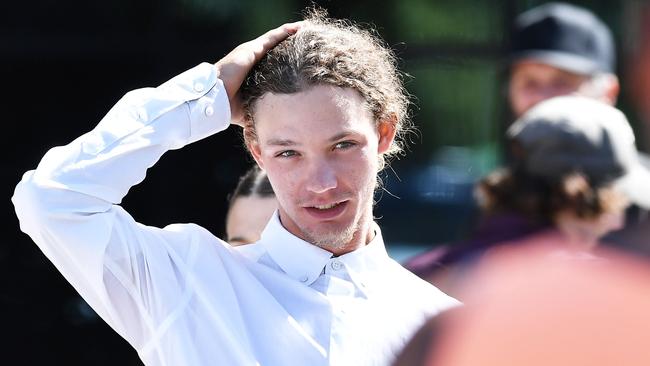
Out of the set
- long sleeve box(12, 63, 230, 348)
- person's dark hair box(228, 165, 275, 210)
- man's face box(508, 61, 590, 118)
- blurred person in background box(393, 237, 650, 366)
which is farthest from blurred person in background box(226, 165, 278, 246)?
blurred person in background box(393, 237, 650, 366)

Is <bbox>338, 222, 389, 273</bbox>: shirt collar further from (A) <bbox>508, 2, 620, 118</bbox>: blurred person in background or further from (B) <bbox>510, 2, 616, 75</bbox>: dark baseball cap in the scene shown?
(B) <bbox>510, 2, 616, 75</bbox>: dark baseball cap

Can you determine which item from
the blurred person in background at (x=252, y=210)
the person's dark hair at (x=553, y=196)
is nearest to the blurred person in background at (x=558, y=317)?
the person's dark hair at (x=553, y=196)

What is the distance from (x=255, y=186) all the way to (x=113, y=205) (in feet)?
2.30

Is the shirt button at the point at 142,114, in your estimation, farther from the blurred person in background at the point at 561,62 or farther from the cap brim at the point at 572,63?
the cap brim at the point at 572,63

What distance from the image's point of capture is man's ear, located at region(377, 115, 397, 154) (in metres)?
2.13

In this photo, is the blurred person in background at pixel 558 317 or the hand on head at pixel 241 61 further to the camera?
the hand on head at pixel 241 61

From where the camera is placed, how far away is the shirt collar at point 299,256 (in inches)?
79.7

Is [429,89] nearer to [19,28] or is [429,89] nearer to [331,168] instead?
[19,28]

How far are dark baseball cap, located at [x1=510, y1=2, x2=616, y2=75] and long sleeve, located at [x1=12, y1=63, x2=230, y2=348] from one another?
164cm

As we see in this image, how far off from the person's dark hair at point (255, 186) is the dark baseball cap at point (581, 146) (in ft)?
2.24

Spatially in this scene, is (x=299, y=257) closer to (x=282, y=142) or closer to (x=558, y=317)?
(x=282, y=142)

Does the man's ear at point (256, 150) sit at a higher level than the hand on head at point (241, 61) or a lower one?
lower

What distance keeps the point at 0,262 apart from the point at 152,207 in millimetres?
649

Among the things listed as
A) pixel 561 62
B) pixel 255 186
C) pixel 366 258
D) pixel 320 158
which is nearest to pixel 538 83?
pixel 561 62
